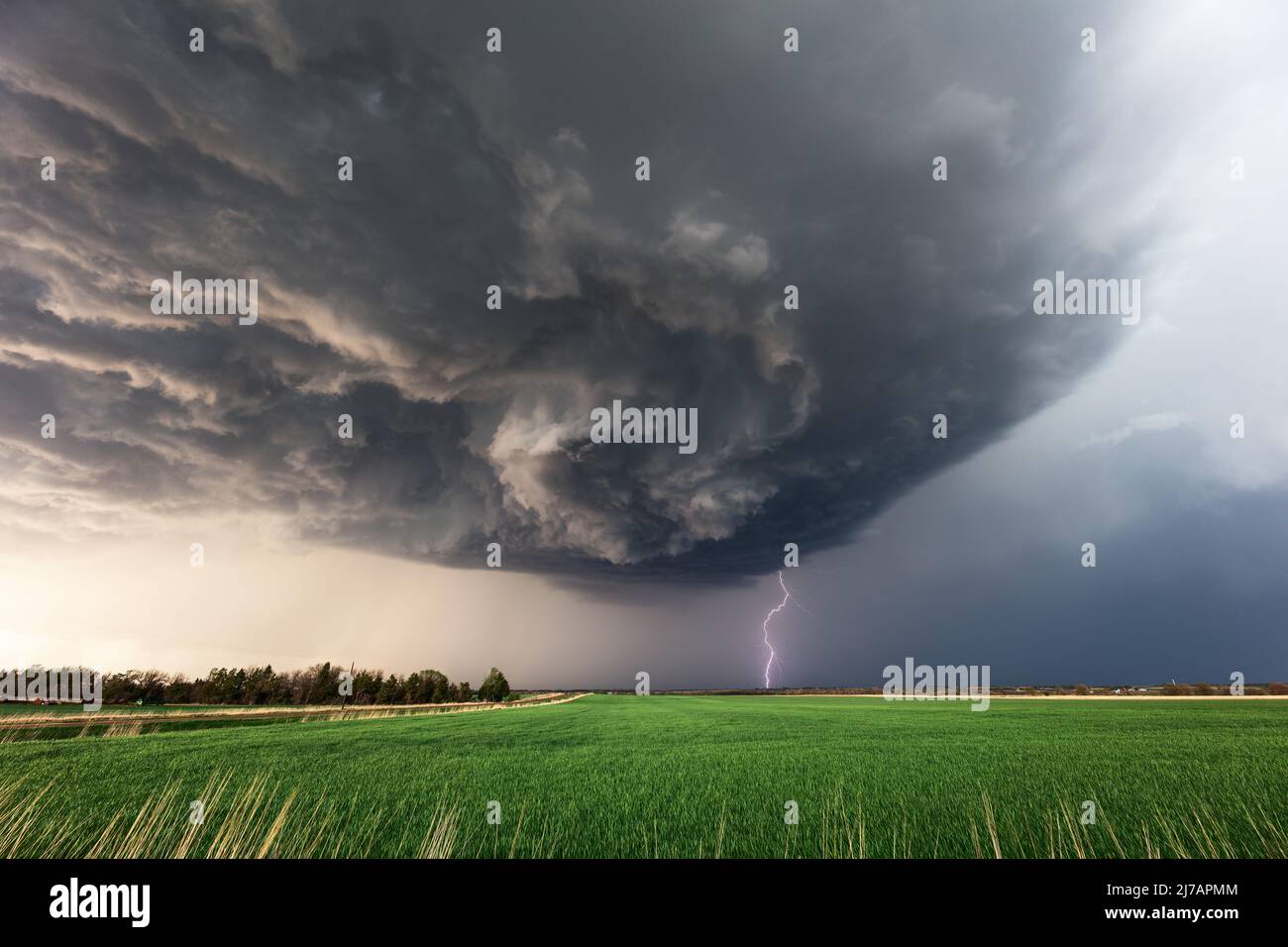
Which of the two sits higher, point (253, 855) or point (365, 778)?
point (253, 855)

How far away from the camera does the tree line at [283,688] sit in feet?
359

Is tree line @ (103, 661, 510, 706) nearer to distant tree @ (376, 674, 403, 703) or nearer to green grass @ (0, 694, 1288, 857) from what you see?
distant tree @ (376, 674, 403, 703)

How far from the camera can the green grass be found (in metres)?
9.02

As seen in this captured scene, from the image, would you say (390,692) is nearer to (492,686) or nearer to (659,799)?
(492,686)

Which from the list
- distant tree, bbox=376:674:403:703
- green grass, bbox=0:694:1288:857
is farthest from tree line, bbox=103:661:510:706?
green grass, bbox=0:694:1288:857

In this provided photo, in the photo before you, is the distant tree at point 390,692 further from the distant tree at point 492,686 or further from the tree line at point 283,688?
the distant tree at point 492,686

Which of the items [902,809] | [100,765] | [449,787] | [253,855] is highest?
[253,855]

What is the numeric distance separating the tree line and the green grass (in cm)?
11990

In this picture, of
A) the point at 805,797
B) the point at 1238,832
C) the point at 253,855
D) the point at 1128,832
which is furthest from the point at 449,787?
the point at 1238,832

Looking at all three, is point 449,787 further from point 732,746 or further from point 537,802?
point 732,746

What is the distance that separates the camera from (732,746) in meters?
24.3

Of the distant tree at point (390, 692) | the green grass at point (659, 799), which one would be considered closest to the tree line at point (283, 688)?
the distant tree at point (390, 692)
